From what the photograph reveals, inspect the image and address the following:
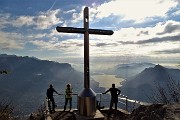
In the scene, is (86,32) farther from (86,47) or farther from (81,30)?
(86,47)

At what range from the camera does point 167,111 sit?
30.6 ft

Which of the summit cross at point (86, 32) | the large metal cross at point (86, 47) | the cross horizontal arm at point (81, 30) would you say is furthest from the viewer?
the summit cross at point (86, 32)

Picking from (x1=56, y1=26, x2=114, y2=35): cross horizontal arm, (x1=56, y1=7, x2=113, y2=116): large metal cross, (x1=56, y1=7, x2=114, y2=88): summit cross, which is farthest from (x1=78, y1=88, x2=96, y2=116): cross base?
(x1=56, y1=26, x2=114, y2=35): cross horizontal arm

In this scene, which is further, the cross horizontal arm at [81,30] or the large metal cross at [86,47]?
the large metal cross at [86,47]

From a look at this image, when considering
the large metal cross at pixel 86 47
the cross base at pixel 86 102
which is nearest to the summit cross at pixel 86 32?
the large metal cross at pixel 86 47

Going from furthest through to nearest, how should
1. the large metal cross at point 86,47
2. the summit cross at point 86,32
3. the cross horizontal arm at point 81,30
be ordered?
the summit cross at point 86,32 → the large metal cross at point 86,47 → the cross horizontal arm at point 81,30

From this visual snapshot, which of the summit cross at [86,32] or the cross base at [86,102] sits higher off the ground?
the summit cross at [86,32]

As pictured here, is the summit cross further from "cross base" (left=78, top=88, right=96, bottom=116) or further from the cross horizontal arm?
"cross base" (left=78, top=88, right=96, bottom=116)

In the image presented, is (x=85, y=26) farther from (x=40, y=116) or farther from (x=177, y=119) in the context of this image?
(x=40, y=116)

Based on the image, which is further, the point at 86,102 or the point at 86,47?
the point at 86,47

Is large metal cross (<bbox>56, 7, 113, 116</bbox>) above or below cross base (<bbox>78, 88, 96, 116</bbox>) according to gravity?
above

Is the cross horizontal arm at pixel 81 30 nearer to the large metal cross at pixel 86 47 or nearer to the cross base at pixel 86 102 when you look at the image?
the large metal cross at pixel 86 47

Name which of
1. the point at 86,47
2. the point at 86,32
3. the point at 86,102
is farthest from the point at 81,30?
the point at 86,102

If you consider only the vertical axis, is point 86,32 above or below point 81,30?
below
